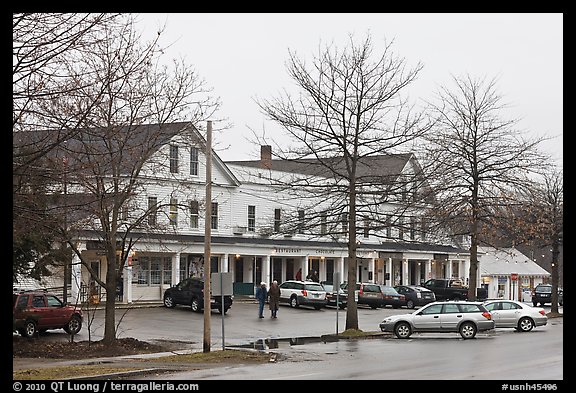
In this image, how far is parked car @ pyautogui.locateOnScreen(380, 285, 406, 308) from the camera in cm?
5516

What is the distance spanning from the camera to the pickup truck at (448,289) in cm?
6228

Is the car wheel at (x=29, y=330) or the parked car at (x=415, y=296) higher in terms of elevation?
the car wheel at (x=29, y=330)

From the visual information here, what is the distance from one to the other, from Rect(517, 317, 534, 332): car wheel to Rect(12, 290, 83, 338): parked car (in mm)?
18641

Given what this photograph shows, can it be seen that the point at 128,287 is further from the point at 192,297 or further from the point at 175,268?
the point at 192,297

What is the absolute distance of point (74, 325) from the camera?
33781 millimetres

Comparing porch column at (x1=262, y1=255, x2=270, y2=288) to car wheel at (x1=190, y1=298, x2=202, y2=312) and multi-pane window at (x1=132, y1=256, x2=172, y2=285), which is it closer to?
multi-pane window at (x1=132, y1=256, x2=172, y2=285)

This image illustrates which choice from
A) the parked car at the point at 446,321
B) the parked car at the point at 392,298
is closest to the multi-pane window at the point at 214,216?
the parked car at the point at 392,298

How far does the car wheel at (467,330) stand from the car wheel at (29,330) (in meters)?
15.8

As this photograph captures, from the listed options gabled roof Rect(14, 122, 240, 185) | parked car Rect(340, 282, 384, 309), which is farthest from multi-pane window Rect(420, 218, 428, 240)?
parked car Rect(340, 282, 384, 309)

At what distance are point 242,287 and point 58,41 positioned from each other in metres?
43.5

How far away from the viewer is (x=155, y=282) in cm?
5138

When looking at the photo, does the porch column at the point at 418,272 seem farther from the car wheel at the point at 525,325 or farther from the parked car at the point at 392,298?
the car wheel at the point at 525,325
